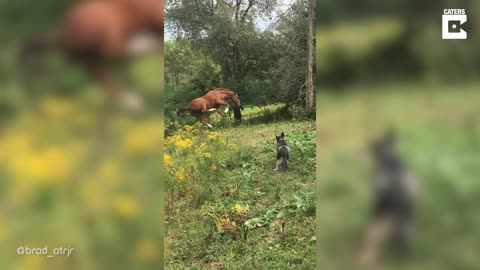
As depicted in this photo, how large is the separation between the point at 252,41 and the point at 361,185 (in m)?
0.86

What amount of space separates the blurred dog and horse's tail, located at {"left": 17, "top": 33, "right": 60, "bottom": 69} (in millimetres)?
1562

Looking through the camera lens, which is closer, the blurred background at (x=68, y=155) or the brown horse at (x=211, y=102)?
the blurred background at (x=68, y=155)

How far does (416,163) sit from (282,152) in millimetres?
632

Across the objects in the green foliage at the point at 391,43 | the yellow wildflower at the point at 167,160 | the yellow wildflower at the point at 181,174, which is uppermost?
the green foliage at the point at 391,43

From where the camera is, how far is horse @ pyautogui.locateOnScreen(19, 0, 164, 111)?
8.09 feet

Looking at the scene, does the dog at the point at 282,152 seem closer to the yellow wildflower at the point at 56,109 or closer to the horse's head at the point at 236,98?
the horse's head at the point at 236,98

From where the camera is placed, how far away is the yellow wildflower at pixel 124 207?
8.30 ft

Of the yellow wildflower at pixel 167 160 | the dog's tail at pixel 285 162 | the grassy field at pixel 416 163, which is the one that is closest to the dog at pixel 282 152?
the dog's tail at pixel 285 162

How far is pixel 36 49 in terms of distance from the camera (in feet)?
8.13

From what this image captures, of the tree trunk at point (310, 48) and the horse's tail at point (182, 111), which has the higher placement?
the tree trunk at point (310, 48)

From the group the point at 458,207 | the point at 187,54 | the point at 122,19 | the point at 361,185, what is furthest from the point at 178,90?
the point at 458,207

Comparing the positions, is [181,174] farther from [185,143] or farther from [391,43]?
[391,43]

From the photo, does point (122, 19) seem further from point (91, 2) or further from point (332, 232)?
point (332, 232)

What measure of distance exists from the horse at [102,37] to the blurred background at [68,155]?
0.12ft
